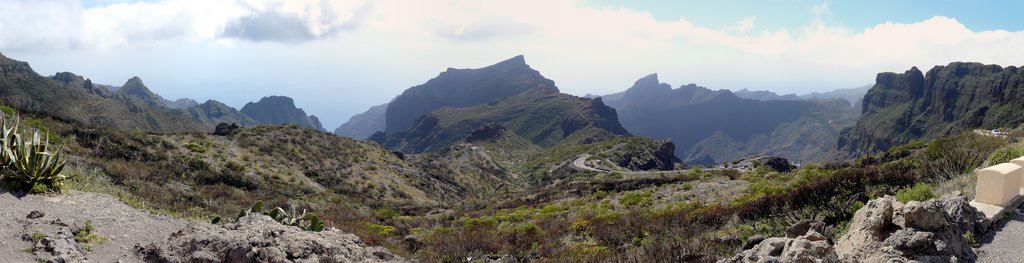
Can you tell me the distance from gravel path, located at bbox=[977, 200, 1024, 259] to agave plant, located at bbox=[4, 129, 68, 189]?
14.9 metres

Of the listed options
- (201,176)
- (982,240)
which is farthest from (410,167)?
(982,240)

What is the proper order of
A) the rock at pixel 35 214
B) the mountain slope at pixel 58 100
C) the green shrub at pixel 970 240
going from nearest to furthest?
the green shrub at pixel 970 240 → the rock at pixel 35 214 → the mountain slope at pixel 58 100

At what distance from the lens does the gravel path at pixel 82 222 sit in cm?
774

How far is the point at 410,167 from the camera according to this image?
57500mm

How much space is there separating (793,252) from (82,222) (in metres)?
10.7

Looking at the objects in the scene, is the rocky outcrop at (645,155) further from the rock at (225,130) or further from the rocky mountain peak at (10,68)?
the rocky mountain peak at (10,68)

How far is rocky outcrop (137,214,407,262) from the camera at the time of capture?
8.23 m

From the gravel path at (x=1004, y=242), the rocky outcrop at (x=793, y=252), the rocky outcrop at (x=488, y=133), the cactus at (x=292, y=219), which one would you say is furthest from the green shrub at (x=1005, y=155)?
the rocky outcrop at (x=488, y=133)

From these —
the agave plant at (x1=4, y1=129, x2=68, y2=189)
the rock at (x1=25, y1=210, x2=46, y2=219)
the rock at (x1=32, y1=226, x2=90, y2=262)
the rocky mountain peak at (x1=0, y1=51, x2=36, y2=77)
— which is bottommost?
the rock at (x1=32, y1=226, x2=90, y2=262)

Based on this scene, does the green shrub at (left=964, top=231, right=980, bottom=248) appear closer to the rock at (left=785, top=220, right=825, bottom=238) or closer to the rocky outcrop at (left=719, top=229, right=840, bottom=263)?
the rock at (left=785, top=220, right=825, bottom=238)

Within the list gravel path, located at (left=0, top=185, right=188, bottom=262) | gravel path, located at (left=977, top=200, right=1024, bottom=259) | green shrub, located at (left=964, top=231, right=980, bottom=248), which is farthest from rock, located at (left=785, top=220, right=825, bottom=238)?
gravel path, located at (left=0, top=185, right=188, bottom=262)

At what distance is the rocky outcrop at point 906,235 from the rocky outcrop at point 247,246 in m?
7.84

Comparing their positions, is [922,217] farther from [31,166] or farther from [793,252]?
[31,166]

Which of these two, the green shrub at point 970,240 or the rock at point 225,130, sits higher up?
the green shrub at point 970,240
